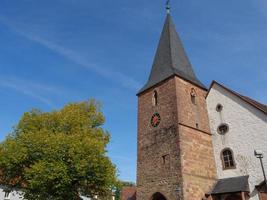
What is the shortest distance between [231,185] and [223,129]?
4.48 meters

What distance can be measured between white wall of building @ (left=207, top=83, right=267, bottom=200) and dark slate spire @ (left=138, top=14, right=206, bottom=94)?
3115 millimetres

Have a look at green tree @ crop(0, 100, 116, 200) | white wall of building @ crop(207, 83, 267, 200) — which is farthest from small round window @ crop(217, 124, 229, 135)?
green tree @ crop(0, 100, 116, 200)

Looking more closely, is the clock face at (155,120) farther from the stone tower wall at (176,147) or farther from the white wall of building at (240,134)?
the white wall of building at (240,134)

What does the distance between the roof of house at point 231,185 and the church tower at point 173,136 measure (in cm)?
57

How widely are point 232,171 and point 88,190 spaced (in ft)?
33.5

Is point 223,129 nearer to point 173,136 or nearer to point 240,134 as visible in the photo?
point 240,134

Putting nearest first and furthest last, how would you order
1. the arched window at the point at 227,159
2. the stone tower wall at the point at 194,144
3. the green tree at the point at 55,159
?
the green tree at the point at 55,159
the stone tower wall at the point at 194,144
the arched window at the point at 227,159

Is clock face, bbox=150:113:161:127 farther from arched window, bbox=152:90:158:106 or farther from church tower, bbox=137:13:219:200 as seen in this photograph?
arched window, bbox=152:90:158:106

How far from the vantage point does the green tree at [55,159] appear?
18.5 m

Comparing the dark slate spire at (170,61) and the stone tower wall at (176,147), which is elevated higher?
the dark slate spire at (170,61)

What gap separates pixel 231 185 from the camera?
19750mm

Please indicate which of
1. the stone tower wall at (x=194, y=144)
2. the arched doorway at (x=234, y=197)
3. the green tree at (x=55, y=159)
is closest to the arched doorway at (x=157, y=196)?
the stone tower wall at (x=194, y=144)

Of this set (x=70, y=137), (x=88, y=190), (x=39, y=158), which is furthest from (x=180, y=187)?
(x=39, y=158)

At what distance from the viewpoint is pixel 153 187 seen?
21.1 metres
